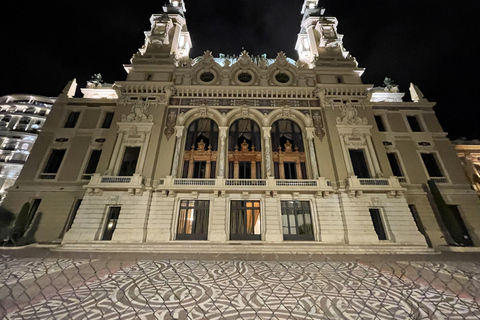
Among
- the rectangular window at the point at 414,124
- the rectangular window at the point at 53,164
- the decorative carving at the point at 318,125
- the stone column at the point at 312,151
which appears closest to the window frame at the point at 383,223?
the stone column at the point at 312,151

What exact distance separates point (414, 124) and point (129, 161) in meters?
33.4

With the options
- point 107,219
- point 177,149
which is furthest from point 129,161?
point 107,219

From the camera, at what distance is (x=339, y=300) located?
6871 millimetres

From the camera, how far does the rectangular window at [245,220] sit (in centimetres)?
1834

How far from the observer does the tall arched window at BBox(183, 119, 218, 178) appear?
73.3ft

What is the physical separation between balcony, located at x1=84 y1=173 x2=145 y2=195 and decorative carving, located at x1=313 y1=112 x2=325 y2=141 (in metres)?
18.4

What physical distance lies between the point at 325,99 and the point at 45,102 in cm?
6591

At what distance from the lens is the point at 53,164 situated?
22.9 m

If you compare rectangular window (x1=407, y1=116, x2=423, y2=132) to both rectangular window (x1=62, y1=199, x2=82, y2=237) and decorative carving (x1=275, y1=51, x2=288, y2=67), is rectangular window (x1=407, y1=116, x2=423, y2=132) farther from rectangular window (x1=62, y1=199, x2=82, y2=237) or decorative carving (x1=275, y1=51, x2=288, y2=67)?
rectangular window (x1=62, y1=199, x2=82, y2=237)

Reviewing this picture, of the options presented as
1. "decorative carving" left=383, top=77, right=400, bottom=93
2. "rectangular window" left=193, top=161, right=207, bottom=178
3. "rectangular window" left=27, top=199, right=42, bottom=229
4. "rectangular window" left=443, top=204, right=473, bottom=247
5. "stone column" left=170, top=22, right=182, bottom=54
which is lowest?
"rectangular window" left=443, top=204, right=473, bottom=247

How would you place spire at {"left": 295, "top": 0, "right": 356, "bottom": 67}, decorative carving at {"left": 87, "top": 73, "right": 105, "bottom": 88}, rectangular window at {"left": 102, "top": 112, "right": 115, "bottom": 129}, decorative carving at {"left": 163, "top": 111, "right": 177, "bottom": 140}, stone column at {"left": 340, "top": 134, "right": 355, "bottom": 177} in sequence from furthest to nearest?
decorative carving at {"left": 87, "top": 73, "right": 105, "bottom": 88}, spire at {"left": 295, "top": 0, "right": 356, "bottom": 67}, rectangular window at {"left": 102, "top": 112, "right": 115, "bottom": 129}, decorative carving at {"left": 163, "top": 111, "right": 177, "bottom": 140}, stone column at {"left": 340, "top": 134, "right": 355, "bottom": 177}

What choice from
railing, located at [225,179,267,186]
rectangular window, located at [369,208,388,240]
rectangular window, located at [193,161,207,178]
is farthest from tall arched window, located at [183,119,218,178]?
rectangular window, located at [369,208,388,240]

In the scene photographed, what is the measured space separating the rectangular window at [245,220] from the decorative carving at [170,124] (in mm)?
10213

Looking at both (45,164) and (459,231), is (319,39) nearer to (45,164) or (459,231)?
(459,231)
